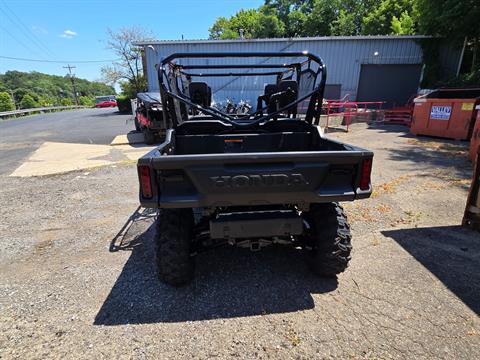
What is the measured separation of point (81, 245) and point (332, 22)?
34.2 meters

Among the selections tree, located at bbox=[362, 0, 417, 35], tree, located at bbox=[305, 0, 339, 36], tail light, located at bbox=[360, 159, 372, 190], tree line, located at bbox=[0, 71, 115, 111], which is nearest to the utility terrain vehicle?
tail light, located at bbox=[360, 159, 372, 190]

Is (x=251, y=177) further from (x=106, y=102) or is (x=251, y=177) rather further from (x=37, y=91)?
(x=37, y=91)

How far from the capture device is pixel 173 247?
242 centimetres

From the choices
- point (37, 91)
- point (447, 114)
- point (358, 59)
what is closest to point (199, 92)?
point (447, 114)

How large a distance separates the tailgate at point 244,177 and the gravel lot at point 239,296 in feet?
3.07

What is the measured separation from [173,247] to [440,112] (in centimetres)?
1088

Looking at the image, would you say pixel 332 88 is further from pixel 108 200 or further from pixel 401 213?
pixel 108 200

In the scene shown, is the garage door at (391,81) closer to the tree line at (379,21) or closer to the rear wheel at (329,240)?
→ the tree line at (379,21)

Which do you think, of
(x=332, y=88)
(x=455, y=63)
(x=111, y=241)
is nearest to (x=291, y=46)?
(x=332, y=88)

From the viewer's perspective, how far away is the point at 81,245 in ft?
11.3

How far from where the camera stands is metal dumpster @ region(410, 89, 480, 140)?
8.99m

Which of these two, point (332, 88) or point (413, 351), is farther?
point (332, 88)

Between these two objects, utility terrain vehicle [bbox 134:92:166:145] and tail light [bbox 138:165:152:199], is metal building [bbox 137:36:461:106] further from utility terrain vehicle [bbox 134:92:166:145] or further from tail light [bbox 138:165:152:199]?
tail light [bbox 138:165:152:199]

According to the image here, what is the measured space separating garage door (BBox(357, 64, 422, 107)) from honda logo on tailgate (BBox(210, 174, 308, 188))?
1808cm
